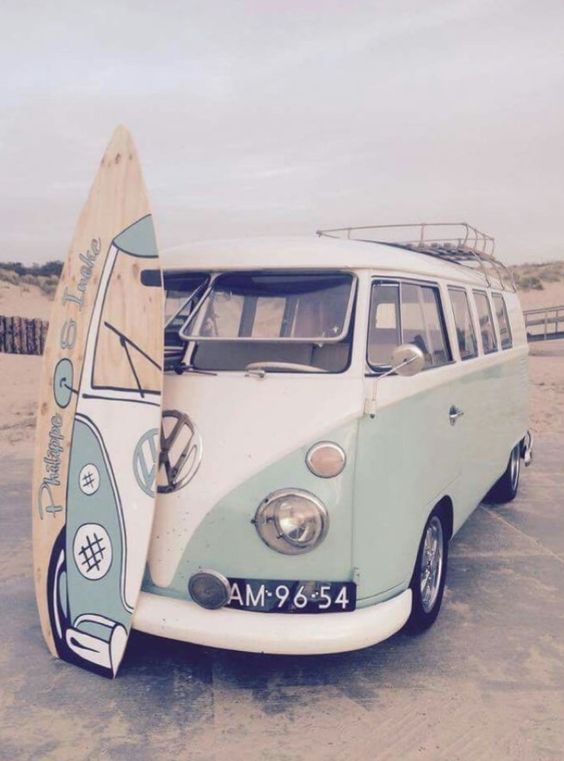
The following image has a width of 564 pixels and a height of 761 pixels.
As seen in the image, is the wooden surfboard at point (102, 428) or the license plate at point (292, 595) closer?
the license plate at point (292, 595)

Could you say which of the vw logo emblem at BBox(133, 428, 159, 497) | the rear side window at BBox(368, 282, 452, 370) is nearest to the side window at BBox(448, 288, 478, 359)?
the rear side window at BBox(368, 282, 452, 370)

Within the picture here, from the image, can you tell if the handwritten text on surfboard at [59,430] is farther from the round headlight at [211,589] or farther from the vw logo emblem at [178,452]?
the round headlight at [211,589]

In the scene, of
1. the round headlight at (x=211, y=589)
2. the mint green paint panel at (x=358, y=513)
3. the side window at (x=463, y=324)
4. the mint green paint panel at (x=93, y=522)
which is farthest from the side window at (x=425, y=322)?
the mint green paint panel at (x=93, y=522)

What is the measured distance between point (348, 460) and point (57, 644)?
1.84m

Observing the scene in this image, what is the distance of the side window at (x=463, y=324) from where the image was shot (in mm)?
5121

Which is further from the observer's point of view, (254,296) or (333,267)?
(254,296)

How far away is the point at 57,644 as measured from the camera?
3992 mm

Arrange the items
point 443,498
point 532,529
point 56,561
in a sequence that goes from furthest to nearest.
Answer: point 532,529 < point 443,498 < point 56,561

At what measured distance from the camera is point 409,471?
→ 3.88m

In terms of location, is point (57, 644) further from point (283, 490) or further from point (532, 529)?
point (532, 529)

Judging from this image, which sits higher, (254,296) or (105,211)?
(105,211)

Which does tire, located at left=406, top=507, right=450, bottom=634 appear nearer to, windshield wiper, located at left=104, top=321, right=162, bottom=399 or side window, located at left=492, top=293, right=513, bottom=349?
windshield wiper, located at left=104, top=321, right=162, bottom=399

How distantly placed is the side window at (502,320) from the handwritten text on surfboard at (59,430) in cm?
386

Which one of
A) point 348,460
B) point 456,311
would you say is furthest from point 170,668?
point 456,311
